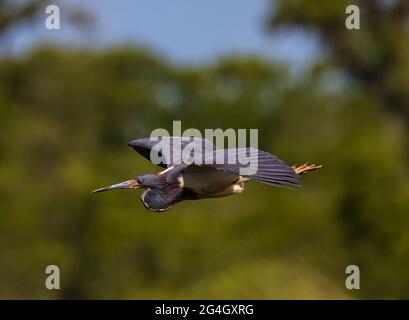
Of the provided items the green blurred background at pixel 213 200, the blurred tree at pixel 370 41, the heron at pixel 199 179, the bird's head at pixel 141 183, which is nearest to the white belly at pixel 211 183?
the heron at pixel 199 179

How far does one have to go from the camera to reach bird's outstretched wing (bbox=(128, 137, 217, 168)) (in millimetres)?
9406

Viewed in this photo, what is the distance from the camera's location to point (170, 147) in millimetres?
9586

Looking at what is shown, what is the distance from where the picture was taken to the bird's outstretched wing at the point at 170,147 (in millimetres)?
9406

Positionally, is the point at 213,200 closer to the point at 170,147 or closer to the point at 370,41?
the point at 370,41

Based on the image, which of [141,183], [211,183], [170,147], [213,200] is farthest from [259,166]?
[213,200]

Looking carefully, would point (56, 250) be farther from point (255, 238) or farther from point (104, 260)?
point (255, 238)

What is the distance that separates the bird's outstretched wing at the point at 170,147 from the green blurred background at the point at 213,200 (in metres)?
6.63

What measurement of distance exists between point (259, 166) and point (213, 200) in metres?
26.8

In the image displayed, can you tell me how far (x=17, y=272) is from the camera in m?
30.5

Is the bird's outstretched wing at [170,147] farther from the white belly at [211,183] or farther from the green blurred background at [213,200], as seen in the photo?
the green blurred background at [213,200]

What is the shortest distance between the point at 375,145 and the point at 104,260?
6118 mm

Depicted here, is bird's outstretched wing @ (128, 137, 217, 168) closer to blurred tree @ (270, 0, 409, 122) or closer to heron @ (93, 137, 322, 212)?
heron @ (93, 137, 322, 212)

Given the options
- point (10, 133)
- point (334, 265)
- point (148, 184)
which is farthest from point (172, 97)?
point (148, 184)

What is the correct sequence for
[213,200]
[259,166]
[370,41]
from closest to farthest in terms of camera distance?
[259,166] < [213,200] < [370,41]
